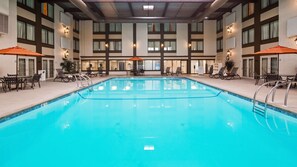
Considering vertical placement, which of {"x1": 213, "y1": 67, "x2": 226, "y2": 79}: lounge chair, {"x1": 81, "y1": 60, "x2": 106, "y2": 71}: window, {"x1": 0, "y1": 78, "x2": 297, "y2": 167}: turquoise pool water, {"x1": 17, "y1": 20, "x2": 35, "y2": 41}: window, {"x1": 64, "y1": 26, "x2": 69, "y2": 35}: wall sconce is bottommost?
{"x1": 0, "y1": 78, "x2": 297, "y2": 167}: turquoise pool water

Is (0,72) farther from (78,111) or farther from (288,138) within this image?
(288,138)

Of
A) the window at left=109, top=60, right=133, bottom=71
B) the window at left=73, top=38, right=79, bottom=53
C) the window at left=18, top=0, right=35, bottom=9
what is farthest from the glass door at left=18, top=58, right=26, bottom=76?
the window at left=109, top=60, right=133, bottom=71

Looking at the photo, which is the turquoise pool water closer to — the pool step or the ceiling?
the pool step

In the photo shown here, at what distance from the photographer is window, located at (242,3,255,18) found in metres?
20.1

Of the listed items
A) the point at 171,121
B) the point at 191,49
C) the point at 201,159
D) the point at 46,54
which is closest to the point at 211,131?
the point at 171,121

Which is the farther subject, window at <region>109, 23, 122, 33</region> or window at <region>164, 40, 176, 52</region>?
window at <region>164, 40, 176, 52</region>

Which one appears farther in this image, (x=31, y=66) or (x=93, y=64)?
(x=93, y=64)

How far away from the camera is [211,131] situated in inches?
235

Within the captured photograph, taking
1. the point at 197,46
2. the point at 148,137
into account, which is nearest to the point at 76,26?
the point at 197,46

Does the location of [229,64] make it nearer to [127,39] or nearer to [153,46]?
[153,46]

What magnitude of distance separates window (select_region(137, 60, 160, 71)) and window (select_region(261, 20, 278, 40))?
13944 mm

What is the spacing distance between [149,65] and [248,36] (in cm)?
1272

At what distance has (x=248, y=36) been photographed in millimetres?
20875

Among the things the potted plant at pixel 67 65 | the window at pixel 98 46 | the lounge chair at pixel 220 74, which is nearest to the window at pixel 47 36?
the potted plant at pixel 67 65
